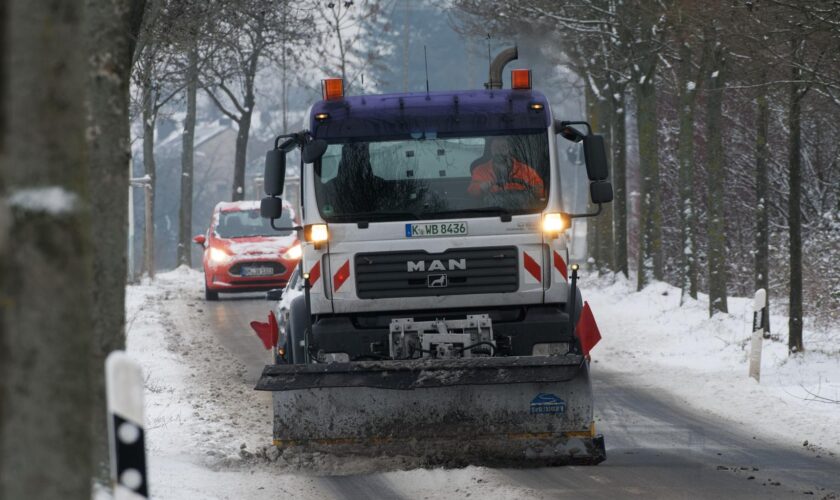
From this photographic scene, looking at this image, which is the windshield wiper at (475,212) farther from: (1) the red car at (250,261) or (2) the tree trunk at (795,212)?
(1) the red car at (250,261)

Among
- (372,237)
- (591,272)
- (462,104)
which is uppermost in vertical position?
(462,104)

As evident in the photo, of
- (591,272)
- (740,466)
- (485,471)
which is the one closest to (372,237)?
(485,471)

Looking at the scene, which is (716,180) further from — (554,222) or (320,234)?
(320,234)

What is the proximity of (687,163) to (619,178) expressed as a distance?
6.35 m

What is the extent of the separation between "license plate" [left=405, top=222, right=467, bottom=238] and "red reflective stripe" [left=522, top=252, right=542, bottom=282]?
1.66ft

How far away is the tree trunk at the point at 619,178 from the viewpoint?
1184 inches

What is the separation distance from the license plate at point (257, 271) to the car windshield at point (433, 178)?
15.5 meters

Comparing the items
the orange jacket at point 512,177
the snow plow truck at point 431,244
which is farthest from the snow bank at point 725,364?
the orange jacket at point 512,177

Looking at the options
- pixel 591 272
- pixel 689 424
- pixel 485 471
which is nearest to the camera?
pixel 485 471

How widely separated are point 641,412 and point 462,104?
11.4 ft

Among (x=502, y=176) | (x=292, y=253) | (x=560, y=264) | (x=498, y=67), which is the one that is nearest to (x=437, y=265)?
(x=502, y=176)

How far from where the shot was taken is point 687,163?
2367 cm

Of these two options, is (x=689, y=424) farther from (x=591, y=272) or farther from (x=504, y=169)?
(x=591, y=272)

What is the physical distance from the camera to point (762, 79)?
1720 cm
